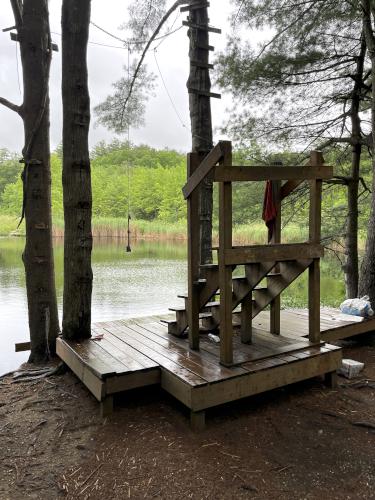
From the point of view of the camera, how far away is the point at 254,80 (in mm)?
5316

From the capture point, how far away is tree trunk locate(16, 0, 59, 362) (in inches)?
152

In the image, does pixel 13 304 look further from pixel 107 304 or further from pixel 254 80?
pixel 254 80

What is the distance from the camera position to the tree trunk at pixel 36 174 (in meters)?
3.85

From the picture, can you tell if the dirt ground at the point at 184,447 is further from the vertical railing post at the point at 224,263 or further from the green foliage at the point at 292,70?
the green foliage at the point at 292,70

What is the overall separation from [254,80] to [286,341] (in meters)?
3.70

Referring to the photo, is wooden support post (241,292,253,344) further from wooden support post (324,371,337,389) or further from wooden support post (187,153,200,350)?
wooden support post (324,371,337,389)

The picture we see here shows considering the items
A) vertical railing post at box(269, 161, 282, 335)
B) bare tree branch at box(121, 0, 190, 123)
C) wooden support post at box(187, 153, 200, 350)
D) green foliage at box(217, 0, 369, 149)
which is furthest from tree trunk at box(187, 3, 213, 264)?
wooden support post at box(187, 153, 200, 350)

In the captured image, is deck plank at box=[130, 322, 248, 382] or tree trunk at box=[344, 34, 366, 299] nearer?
deck plank at box=[130, 322, 248, 382]

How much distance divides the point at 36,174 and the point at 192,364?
97.4 inches

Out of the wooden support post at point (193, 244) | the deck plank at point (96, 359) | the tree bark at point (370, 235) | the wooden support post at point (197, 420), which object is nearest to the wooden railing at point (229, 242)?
the wooden support post at point (193, 244)

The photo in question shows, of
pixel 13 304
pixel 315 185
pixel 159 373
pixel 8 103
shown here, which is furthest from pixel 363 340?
pixel 13 304

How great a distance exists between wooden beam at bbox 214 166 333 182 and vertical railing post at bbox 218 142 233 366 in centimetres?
5

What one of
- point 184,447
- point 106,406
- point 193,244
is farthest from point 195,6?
point 184,447

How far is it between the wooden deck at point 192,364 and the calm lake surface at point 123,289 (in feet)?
5.84
